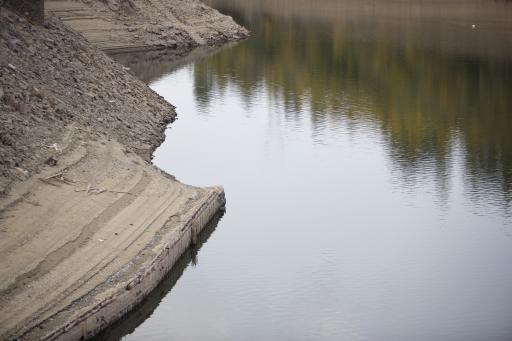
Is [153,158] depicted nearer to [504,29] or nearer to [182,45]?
[182,45]

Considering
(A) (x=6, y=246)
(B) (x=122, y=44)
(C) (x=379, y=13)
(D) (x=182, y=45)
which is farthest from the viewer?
(C) (x=379, y=13)

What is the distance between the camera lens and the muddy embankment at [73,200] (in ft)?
37.6

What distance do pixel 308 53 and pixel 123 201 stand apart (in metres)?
21.3

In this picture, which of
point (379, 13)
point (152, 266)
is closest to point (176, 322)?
point (152, 266)

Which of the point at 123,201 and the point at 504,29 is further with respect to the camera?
the point at 504,29

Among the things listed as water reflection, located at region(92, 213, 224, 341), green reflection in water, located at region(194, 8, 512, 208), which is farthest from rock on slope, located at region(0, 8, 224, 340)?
green reflection in water, located at region(194, 8, 512, 208)

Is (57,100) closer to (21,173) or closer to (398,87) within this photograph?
(21,173)

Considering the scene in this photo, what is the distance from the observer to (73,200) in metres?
14.1

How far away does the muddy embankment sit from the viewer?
451 inches

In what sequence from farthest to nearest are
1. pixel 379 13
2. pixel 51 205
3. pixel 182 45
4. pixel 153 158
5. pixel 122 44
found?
pixel 379 13 → pixel 182 45 → pixel 122 44 → pixel 153 158 → pixel 51 205

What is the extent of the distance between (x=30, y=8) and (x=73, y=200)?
8903 millimetres

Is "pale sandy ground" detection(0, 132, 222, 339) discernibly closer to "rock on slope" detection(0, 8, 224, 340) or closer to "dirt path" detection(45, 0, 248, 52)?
"rock on slope" detection(0, 8, 224, 340)

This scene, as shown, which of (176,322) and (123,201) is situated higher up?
(123,201)

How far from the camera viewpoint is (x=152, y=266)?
12.8 meters
